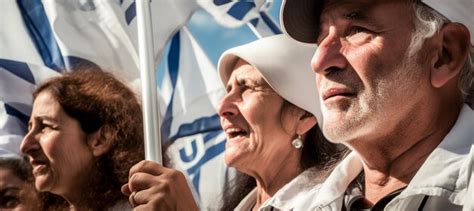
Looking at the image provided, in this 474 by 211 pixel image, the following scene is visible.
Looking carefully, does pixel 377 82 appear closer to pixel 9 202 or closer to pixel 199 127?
pixel 199 127

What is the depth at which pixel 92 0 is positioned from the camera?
312 centimetres

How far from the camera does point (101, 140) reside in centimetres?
294

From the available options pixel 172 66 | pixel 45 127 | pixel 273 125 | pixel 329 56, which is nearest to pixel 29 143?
pixel 45 127

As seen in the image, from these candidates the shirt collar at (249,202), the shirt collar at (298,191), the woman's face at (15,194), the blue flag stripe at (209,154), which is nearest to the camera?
the shirt collar at (298,191)

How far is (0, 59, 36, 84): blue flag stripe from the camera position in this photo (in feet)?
10.2

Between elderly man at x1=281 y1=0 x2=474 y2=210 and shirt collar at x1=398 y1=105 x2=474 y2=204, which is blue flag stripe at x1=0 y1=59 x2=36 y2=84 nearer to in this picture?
elderly man at x1=281 y1=0 x2=474 y2=210

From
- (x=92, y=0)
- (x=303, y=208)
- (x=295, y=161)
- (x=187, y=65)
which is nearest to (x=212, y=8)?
(x=187, y=65)

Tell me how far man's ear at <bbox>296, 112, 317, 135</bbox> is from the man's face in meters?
0.35

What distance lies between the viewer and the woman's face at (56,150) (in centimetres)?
291

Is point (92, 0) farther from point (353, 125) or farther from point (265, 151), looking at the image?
point (353, 125)

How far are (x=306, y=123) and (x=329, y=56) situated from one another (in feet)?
1.22

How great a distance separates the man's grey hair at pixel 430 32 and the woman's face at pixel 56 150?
1.12 m

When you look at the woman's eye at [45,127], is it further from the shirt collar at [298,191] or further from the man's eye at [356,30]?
the man's eye at [356,30]

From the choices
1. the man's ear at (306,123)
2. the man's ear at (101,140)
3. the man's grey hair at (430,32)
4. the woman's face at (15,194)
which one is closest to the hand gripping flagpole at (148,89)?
the man's ear at (306,123)
